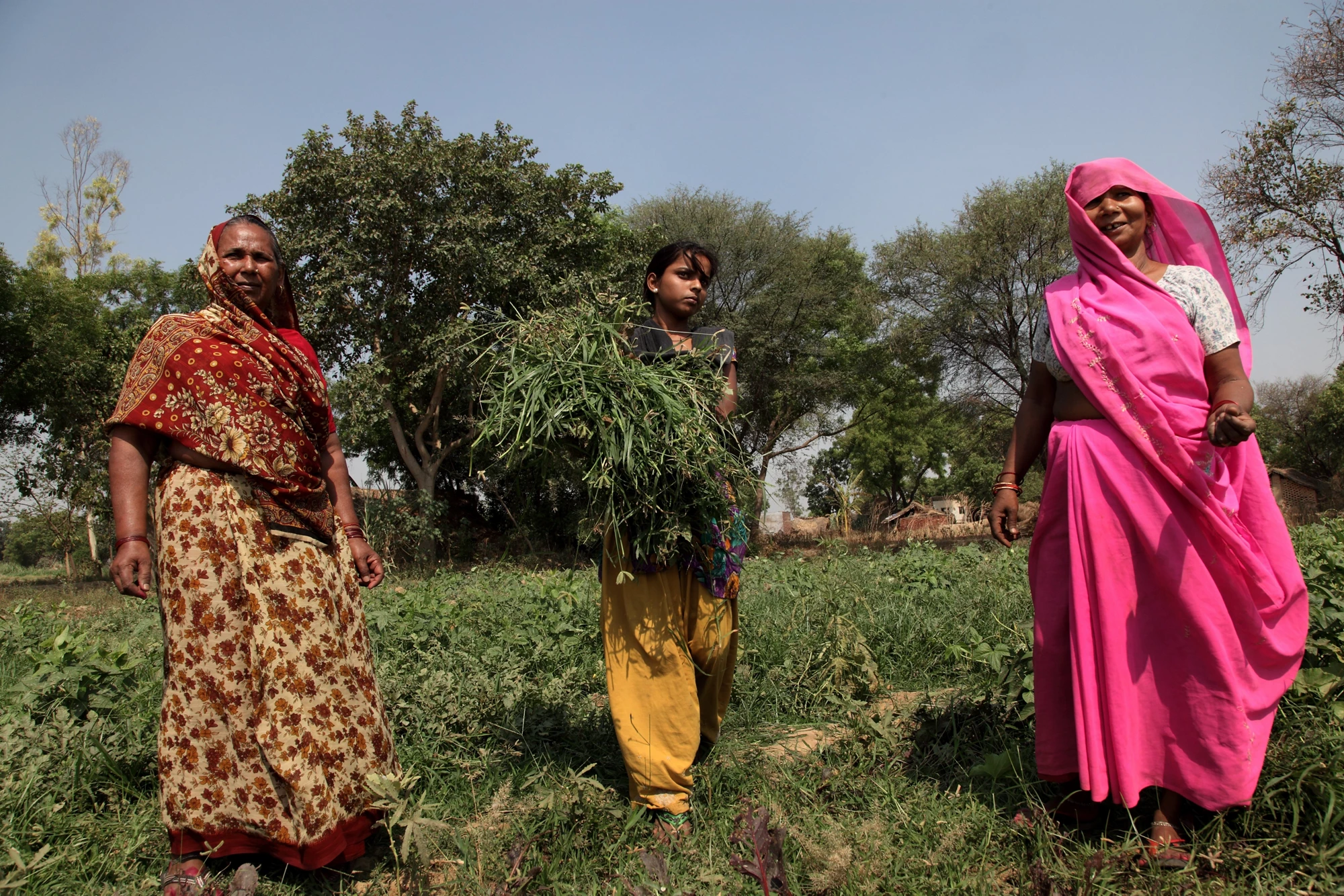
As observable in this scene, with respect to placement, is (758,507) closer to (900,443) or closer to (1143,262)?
(1143,262)

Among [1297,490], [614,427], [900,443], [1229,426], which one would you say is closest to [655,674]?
[614,427]

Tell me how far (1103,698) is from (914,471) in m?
38.4

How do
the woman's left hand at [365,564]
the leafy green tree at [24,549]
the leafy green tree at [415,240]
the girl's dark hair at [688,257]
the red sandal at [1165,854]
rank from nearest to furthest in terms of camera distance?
the red sandal at [1165,854] → the woman's left hand at [365,564] → the girl's dark hair at [688,257] → the leafy green tree at [415,240] → the leafy green tree at [24,549]

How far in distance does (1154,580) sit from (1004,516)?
0.49 m

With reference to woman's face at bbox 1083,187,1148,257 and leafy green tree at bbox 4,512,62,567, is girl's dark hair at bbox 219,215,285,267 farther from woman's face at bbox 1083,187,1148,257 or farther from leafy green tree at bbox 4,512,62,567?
leafy green tree at bbox 4,512,62,567

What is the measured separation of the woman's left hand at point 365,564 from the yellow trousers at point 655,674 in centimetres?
78

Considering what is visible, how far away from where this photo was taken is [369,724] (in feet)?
7.91

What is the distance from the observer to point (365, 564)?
2680 millimetres

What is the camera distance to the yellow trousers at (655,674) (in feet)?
8.00

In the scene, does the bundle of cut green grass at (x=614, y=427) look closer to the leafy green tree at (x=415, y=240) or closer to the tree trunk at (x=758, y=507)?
the tree trunk at (x=758, y=507)

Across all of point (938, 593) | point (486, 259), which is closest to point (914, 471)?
point (486, 259)

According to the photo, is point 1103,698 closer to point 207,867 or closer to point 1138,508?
point 1138,508

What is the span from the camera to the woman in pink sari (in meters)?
2.07

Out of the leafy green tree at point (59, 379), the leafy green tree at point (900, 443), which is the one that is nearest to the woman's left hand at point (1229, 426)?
the leafy green tree at point (59, 379)
